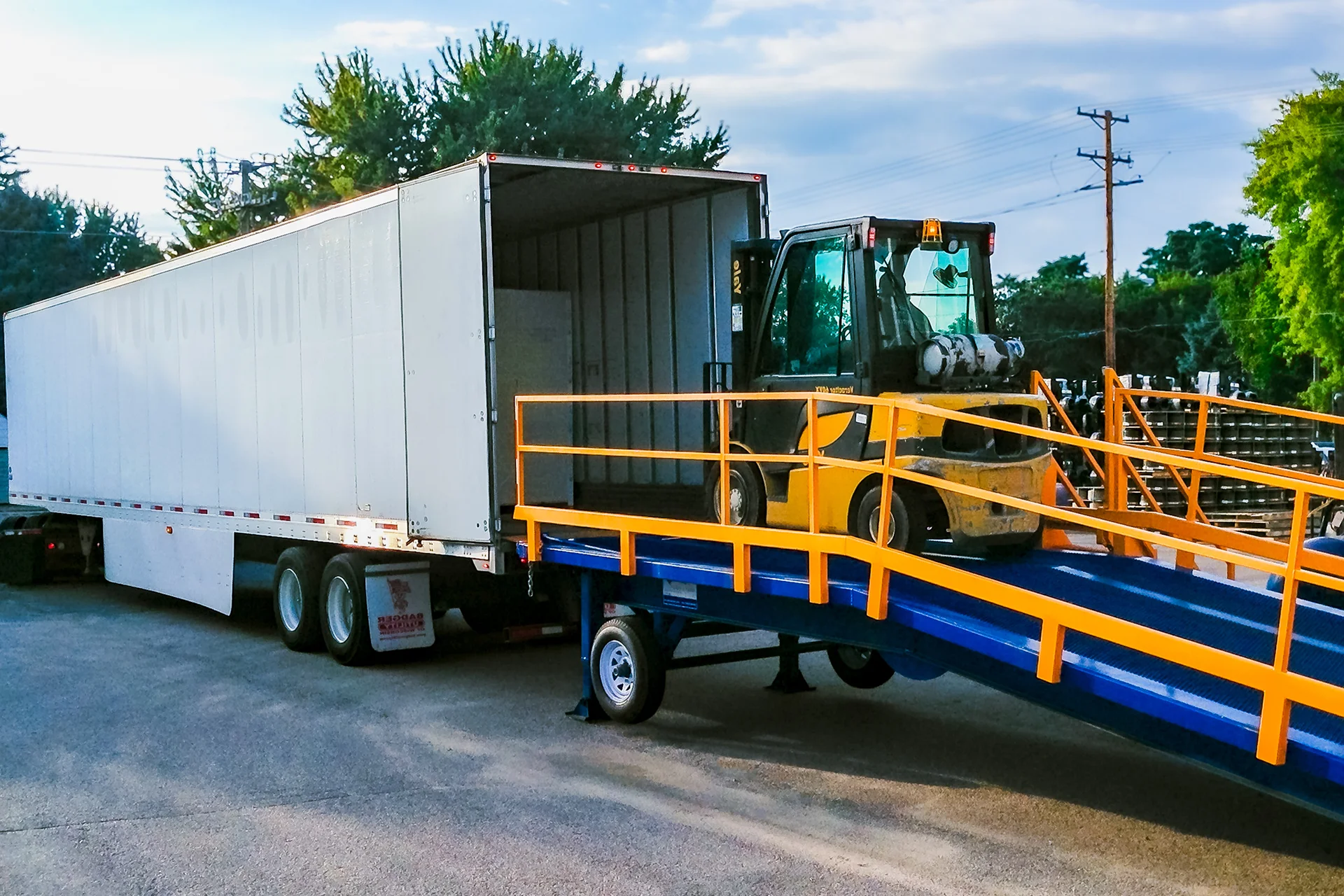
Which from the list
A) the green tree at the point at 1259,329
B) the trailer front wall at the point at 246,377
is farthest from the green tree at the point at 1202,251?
the trailer front wall at the point at 246,377

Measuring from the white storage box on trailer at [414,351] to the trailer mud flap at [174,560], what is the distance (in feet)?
0.11

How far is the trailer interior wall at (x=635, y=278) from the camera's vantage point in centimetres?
988

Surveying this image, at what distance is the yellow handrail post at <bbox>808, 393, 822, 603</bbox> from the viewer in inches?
267

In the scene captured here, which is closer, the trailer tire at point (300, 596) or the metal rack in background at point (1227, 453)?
the trailer tire at point (300, 596)

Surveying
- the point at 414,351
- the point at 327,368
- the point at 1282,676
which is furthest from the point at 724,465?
the point at 327,368

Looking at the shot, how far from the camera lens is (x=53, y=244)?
1861 inches

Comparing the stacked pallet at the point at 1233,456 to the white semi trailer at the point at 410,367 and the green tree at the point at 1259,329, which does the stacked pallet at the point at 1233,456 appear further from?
the green tree at the point at 1259,329

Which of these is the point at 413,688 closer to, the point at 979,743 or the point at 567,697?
the point at 567,697

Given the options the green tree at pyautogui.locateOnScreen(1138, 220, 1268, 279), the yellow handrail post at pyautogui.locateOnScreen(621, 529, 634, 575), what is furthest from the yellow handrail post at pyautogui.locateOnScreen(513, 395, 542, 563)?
the green tree at pyautogui.locateOnScreen(1138, 220, 1268, 279)

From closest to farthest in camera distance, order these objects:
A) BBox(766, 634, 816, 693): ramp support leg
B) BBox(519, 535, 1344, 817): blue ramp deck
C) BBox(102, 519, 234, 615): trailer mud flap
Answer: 1. BBox(519, 535, 1344, 817): blue ramp deck
2. BBox(766, 634, 816, 693): ramp support leg
3. BBox(102, 519, 234, 615): trailer mud flap

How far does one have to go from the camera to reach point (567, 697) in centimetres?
948

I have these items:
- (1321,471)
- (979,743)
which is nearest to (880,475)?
(979,743)

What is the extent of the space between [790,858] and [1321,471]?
18.4 metres

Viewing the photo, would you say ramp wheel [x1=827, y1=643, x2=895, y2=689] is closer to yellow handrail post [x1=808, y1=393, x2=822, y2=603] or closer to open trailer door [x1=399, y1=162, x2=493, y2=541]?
yellow handrail post [x1=808, y1=393, x2=822, y2=603]
